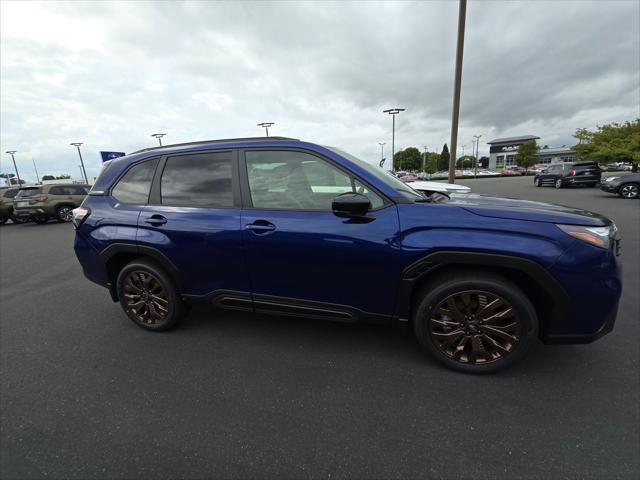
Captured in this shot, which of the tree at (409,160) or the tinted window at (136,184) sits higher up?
the tree at (409,160)

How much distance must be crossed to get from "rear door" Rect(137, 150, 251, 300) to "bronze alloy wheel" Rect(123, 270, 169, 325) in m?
0.34

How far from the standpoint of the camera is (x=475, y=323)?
2195mm

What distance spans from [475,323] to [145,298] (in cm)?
302

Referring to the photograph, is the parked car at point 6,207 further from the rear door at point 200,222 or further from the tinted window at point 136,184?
the rear door at point 200,222

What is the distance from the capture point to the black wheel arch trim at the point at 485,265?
199 cm

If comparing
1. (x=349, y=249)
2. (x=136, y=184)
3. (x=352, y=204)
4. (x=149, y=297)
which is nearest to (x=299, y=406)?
(x=349, y=249)

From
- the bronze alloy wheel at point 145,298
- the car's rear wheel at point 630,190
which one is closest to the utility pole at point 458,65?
the car's rear wheel at point 630,190

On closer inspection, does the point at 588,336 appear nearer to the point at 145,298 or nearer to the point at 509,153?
the point at 145,298

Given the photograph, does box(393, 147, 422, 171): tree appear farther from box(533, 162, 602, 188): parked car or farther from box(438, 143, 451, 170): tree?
box(533, 162, 602, 188): parked car

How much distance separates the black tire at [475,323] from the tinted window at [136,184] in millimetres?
2682

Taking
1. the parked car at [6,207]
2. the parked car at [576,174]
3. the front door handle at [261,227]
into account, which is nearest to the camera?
the front door handle at [261,227]

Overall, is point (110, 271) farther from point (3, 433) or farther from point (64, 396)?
point (3, 433)

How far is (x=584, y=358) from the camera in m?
2.44

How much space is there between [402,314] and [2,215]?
17553 mm
